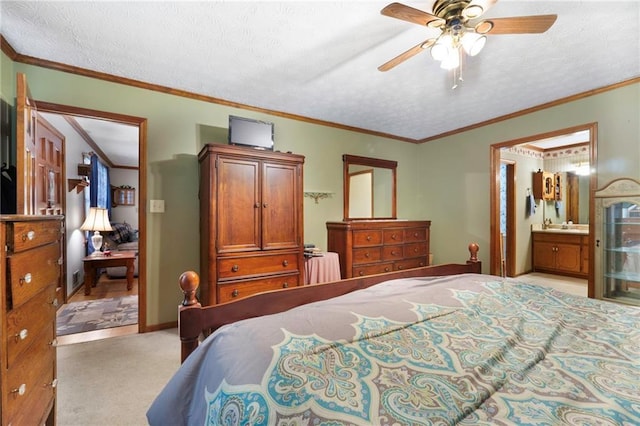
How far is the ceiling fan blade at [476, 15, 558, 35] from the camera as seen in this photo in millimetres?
1425

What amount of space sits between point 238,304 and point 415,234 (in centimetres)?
321

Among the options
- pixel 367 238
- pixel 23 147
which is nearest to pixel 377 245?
pixel 367 238

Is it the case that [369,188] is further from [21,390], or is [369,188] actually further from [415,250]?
[21,390]

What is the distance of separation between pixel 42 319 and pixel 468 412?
1.72 meters

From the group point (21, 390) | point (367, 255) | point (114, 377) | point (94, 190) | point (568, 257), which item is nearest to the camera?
point (21, 390)

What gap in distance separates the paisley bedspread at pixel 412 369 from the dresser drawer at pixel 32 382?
1.78 ft

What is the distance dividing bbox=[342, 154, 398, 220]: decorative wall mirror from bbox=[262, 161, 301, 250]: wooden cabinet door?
4.04 feet

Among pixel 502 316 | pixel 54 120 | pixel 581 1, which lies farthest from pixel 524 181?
pixel 54 120

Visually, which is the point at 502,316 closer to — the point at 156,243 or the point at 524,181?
the point at 156,243

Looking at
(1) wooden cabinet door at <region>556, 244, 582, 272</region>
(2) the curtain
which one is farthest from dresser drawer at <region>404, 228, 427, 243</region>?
(2) the curtain

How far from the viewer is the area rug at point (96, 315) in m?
2.82

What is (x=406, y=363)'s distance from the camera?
0.81m

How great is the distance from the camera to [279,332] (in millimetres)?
911

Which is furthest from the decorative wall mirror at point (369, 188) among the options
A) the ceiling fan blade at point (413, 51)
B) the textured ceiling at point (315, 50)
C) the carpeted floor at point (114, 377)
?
the carpeted floor at point (114, 377)
